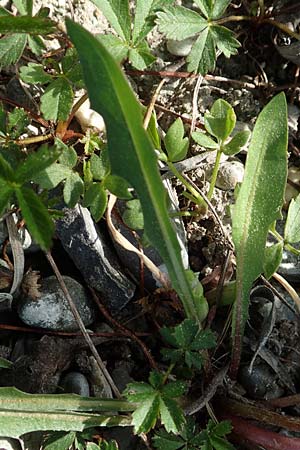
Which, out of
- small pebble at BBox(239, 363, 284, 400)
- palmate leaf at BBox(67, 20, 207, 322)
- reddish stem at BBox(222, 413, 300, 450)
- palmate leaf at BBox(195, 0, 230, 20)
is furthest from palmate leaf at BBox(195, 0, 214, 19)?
reddish stem at BBox(222, 413, 300, 450)

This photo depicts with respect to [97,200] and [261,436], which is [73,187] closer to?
[97,200]

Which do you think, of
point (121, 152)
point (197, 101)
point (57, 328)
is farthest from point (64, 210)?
point (197, 101)

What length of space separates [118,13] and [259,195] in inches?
22.8

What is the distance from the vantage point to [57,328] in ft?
5.51

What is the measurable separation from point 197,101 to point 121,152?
28.0 inches

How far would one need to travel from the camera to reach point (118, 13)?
1556 mm

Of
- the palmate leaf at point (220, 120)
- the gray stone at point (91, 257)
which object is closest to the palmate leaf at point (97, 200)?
the gray stone at point (91, 257)

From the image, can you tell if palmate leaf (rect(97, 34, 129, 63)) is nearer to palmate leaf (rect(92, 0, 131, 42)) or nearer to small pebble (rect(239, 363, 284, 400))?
palmate leaf (rect(92, 0, 131, 42))

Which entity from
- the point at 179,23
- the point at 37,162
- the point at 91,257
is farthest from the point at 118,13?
→ the point at 91,257

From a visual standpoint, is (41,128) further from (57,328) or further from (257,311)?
(257,311)

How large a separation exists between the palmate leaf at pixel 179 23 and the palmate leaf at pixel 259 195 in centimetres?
29

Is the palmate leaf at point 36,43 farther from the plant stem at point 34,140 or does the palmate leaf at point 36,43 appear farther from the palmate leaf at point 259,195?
the palmate leaf at point 259,195

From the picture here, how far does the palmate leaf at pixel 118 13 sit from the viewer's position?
5.07 feet

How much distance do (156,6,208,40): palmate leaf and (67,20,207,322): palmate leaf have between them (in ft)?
1.60
